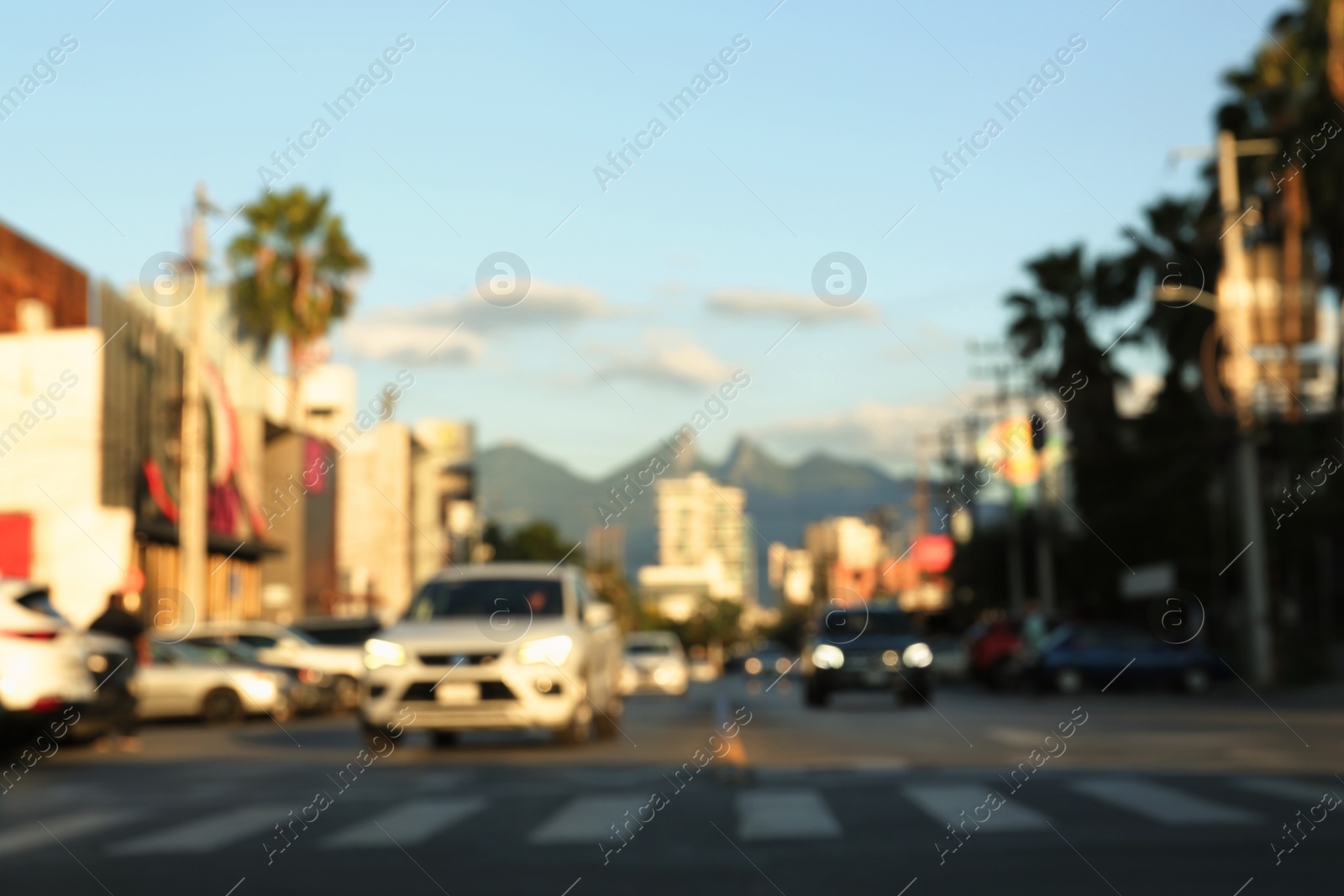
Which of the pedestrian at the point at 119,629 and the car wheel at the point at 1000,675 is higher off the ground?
the pedestrian at the point at 119,629

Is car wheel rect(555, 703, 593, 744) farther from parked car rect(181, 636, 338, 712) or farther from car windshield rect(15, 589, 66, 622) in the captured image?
parked car rect(181, 636, 338, 712)

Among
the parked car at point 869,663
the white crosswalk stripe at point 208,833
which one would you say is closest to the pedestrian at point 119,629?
the white crosswalk stripe at point 208,833

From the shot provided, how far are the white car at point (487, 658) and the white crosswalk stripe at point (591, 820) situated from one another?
4.00 m

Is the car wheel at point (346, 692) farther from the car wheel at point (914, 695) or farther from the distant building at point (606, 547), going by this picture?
the distant building at point (606, 547)

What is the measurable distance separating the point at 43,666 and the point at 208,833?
5.73 metres

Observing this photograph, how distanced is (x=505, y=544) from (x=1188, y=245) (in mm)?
62944

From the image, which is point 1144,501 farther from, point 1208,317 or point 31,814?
point 31,814

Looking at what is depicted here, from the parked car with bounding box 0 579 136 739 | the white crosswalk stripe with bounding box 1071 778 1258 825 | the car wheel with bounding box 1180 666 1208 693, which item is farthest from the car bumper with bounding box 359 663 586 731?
the car wheel with bounding box 1180 666 1208 693

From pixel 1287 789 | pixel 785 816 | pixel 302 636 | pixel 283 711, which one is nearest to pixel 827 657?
pixel 283 711

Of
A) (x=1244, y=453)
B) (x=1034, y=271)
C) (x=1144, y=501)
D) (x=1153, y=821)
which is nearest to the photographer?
(x=1153, y=821)

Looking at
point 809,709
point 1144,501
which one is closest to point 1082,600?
point 1144,501

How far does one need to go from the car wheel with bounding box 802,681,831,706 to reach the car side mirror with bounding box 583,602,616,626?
11.5 meters

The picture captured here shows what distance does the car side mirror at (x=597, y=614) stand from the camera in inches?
669

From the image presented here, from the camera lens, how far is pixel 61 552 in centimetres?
3238
